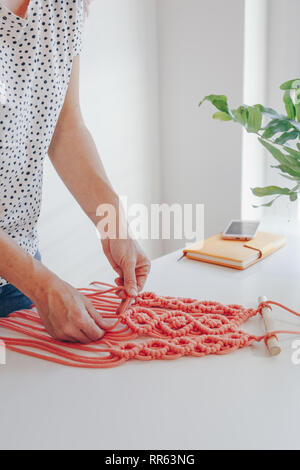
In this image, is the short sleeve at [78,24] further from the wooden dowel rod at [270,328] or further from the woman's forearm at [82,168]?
the wooden dowel rod at [270,328]

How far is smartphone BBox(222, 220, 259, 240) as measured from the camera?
1.43 metres

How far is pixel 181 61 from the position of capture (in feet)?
7.03

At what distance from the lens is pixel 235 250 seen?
1329 mm

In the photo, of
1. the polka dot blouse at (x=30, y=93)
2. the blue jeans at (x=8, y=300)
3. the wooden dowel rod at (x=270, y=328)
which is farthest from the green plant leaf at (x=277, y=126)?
the blue jeans at (x=8, y=300)

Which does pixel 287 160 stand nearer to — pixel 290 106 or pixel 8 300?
pixel 290 106

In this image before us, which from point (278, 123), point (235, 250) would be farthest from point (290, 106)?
point (235, 250)

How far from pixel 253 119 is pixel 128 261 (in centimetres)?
39

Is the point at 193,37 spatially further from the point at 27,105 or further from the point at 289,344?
the point at 289,344

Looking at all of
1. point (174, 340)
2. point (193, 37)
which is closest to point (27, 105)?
point (174, 340)

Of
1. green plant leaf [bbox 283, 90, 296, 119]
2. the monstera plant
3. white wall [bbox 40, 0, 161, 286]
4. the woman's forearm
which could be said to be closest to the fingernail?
the woman's forearm

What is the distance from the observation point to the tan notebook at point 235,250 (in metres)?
1.28

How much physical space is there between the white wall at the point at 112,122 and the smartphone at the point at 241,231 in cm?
69

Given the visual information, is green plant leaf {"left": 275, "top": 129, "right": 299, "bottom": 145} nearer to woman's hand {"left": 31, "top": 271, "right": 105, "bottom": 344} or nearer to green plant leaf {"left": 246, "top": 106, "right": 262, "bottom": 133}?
green plant leaf {"left": 246, "top": 106, "right": 262, "bottom": 133}

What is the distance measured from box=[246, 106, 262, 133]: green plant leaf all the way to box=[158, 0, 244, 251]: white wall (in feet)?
3.19
